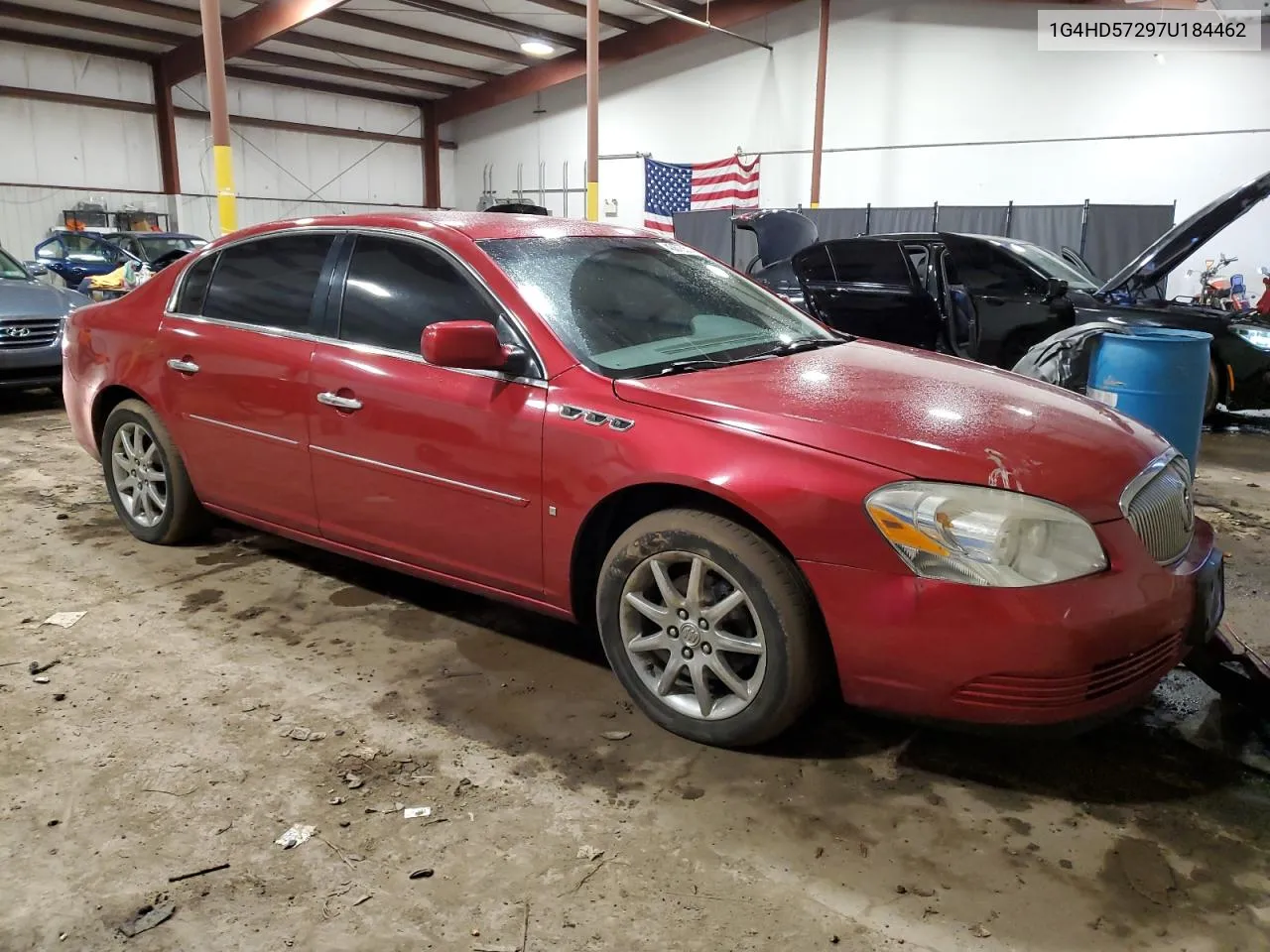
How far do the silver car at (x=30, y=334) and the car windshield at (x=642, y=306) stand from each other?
5.71 m

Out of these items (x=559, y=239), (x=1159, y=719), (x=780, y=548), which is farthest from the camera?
(x=559, y=239)

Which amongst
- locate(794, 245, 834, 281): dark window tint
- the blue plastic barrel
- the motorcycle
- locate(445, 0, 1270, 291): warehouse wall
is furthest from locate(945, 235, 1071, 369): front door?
locate(445, 0, 1270, 291): warehouse wall

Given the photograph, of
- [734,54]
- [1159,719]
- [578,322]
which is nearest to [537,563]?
[578,322]

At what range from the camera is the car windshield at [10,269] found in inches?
316

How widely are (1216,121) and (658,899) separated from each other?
15.8 meters

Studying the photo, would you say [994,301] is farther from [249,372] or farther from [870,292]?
[249,372]

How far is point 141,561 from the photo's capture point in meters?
3.88

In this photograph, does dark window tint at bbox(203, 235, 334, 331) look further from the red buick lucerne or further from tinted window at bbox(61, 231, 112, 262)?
tinted window at bbox(61, 231, 112, 262)

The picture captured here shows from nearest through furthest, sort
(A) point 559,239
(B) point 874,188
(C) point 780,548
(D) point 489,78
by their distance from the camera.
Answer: (C) point 780,548 → (A) point 559,239 → (B) point 874,188 → (D) point 489,78

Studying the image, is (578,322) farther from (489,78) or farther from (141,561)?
(489,78)

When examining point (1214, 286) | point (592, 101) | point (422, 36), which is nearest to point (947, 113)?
point (1214, 286)

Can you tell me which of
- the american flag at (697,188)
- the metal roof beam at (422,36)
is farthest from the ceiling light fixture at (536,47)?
the american flag at (697,188)

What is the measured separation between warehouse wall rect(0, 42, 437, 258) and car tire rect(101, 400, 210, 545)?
1662 centimetres

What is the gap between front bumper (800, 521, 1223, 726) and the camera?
201 centimetres
